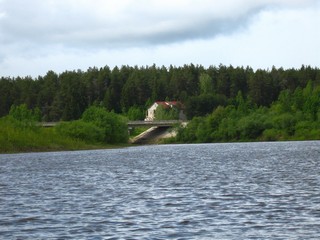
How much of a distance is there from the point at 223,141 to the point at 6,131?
80.1 meters

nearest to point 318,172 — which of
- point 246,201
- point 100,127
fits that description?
point 246,201

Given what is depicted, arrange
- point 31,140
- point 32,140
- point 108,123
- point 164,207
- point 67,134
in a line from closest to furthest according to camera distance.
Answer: point 164,207 < point 31,140 < point 32,140 < point 67,134 < point 108,123

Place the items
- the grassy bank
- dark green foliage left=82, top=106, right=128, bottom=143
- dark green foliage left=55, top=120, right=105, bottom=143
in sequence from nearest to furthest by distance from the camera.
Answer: the grassy bank
dark green foliage left=55, top=120, right=105, bottom=143
dark green foliage left=82, top=106, right=128, bottom=143

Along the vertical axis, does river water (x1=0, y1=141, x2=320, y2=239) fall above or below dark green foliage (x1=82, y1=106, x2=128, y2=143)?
below

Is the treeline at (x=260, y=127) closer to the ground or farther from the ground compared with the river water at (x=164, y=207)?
farther from the ground

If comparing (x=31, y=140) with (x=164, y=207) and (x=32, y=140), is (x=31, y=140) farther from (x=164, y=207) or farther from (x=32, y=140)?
(x=164, y=207)

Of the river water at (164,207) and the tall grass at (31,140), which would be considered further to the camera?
the tall grass at (31,140)

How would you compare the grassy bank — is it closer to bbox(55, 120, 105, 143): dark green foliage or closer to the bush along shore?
the bush along shore

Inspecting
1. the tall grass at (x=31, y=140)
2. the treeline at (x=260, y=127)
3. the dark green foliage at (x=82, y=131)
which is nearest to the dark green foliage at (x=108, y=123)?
the dark green foliage at (x=82, y=131)

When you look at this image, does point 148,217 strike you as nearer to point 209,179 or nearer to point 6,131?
point 209,179

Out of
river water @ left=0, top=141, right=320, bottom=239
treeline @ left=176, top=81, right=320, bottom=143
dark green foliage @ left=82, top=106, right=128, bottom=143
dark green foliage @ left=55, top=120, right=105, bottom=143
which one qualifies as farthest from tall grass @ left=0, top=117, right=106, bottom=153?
river water @ left=0, top=141, right=320, bottom=239

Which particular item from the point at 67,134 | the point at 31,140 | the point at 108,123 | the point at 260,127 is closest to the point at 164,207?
the point at 31,140

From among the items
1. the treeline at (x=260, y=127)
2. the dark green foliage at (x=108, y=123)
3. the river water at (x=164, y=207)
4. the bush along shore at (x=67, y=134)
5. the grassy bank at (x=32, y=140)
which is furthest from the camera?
the treeline at (x=260, y=127)

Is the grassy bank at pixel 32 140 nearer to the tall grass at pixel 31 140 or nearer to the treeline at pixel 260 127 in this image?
the tall grass at pixel 31 140
